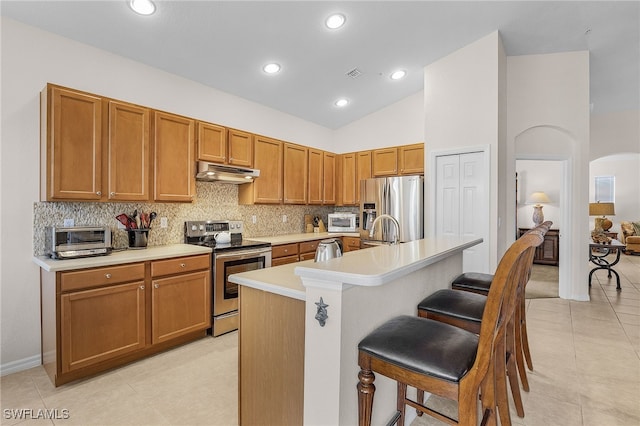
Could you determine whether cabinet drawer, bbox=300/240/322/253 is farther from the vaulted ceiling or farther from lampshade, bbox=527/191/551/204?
lampshade, bbox=527/191/551/204

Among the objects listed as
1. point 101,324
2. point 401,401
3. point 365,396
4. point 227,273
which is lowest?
point 401,401

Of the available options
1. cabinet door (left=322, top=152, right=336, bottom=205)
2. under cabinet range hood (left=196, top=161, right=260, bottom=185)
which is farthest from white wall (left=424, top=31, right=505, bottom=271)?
under cabinet range hood (left=196, top=161, right=260, bottom=185)

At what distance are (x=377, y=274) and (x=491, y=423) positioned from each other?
0.88m

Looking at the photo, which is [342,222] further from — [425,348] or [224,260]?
[425,348]

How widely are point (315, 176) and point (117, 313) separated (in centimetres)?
327

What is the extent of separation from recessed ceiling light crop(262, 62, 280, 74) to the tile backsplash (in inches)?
59.0

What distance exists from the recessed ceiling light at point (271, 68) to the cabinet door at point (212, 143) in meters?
0.85

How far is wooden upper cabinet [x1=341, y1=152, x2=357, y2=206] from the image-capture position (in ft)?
17.2

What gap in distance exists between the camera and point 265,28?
9.55ft

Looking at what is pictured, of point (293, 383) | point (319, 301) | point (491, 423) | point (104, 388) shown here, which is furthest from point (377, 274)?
point (104, 388)

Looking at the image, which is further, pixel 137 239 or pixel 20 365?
pixel 137 239

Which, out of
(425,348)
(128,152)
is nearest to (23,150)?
(128,152)

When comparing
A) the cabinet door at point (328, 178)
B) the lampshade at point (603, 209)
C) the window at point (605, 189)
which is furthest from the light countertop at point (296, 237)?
the window at point (605, 189)

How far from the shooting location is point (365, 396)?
4.26 feet
